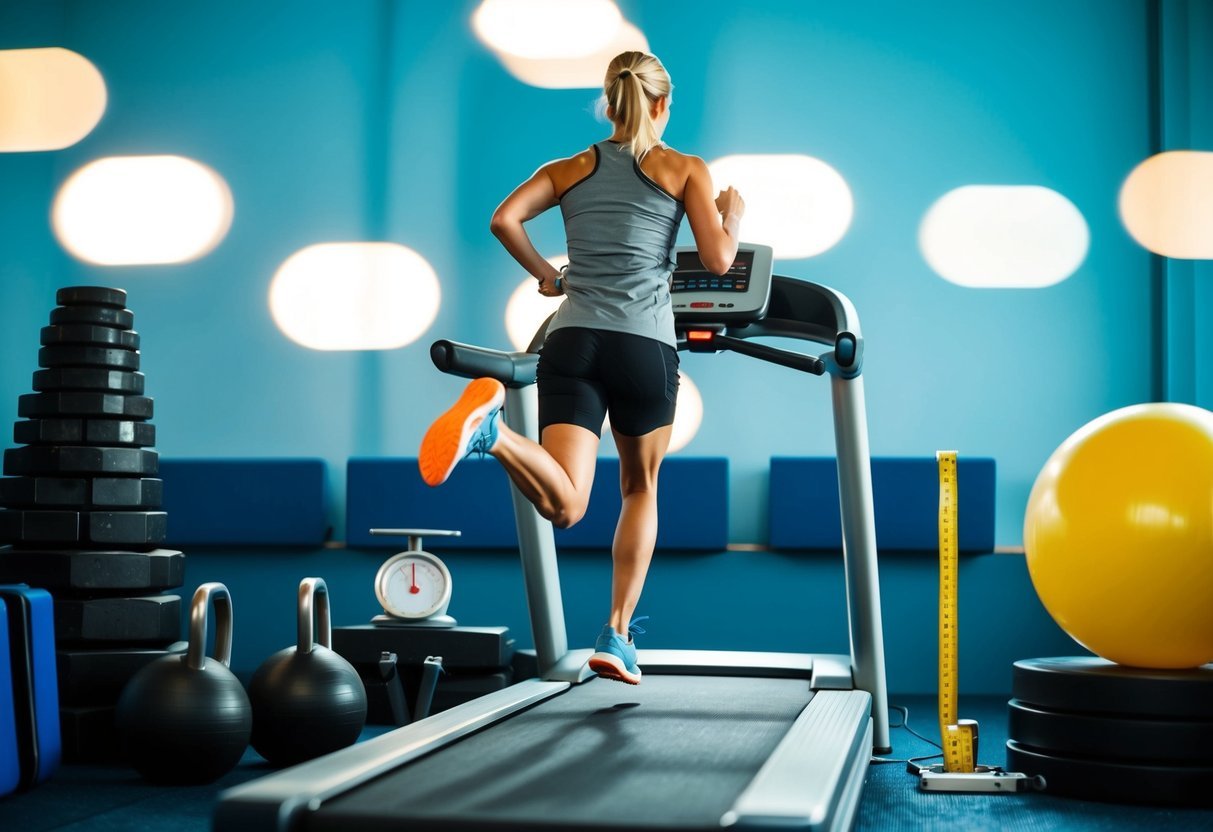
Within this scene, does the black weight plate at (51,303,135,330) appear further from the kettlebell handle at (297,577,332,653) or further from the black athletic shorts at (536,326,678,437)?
the black athletic shorts at (536,326,678,437)

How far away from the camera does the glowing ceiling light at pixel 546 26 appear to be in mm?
4992

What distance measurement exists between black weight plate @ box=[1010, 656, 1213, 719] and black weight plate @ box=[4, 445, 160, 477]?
8.23 ft

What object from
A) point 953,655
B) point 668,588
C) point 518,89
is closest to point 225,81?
point 518,89

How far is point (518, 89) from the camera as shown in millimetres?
5039

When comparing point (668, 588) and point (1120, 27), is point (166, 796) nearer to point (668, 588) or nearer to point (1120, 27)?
point (668, 588)

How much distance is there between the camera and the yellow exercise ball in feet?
8.69

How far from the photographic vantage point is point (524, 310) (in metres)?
4.96

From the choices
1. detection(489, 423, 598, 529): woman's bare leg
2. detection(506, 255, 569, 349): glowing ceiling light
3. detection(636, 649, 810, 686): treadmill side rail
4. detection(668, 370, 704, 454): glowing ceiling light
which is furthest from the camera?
detection(506, 255, 569, 349): glowing ceiling light

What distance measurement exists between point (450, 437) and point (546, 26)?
10.7 feet

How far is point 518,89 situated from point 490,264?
29.3 inches

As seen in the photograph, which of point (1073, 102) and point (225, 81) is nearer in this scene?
point (1073, 102)

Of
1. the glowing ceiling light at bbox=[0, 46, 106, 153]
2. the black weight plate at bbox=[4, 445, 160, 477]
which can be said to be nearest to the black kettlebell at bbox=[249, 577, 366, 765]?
the black weight plate at bbox=[4, 445, 160, 477]

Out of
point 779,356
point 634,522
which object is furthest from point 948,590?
point 634,522

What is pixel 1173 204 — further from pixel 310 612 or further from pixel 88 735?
pixel 88 735
